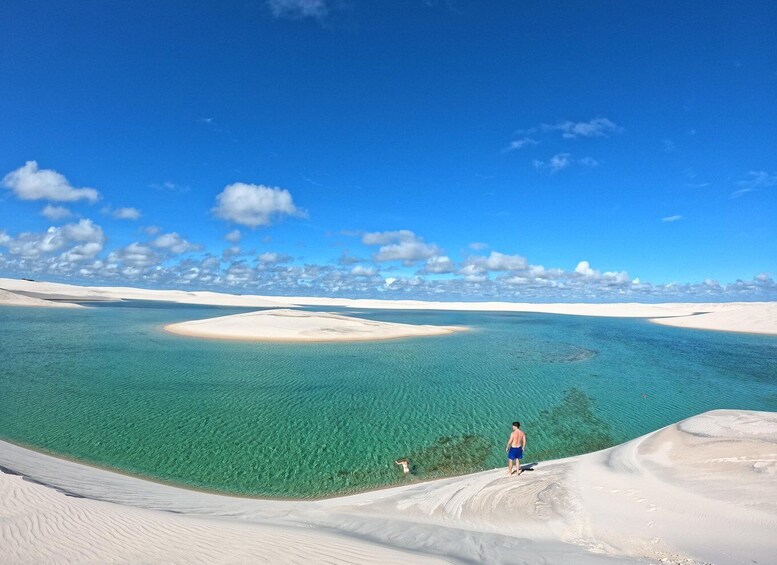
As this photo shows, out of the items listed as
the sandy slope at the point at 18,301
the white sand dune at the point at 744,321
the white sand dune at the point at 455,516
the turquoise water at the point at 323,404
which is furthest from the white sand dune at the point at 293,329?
the white sand dune at the point at 744,321

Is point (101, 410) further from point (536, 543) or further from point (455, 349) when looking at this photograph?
point (455, 349)

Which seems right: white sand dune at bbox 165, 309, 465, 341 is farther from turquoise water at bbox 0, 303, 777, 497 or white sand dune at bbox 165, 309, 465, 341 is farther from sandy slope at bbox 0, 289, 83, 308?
sandy slope at bbox 0, 289, 83, 308

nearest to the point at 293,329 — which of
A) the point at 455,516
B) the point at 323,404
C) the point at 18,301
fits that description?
the point at 323,404

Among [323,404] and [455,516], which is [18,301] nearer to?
[323,404]

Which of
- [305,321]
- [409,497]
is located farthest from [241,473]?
[305,321]

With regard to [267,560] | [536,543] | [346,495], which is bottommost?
[346,495]

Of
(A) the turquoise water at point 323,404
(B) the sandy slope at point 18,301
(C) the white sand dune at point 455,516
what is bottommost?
(A) the turquoise water at point 323,404

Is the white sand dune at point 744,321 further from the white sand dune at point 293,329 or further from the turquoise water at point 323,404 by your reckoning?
the white sand dune at point 293,329
